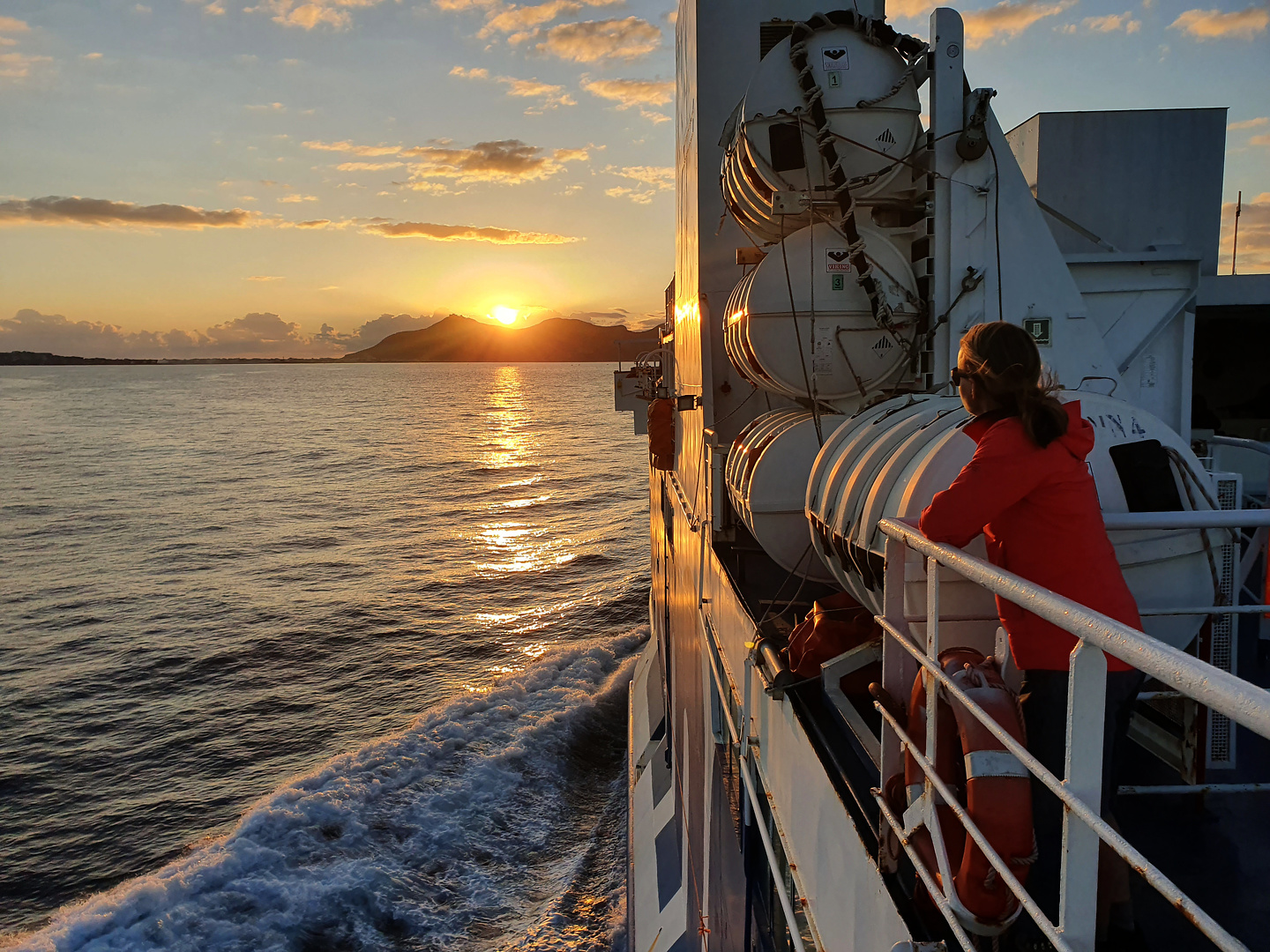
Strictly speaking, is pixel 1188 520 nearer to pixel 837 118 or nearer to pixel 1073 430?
pixel 1073 430

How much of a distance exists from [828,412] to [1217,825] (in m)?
3.28

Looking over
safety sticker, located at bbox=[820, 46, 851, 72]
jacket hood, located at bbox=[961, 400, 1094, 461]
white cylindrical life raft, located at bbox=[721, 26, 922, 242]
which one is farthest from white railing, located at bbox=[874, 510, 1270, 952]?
safety sticker, located at bbox=[820, 46, 851, 72]

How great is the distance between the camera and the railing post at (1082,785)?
1.44 m

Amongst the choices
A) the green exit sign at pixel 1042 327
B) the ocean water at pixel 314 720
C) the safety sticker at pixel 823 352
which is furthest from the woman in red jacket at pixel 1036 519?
the ocean water at pixel 314 720

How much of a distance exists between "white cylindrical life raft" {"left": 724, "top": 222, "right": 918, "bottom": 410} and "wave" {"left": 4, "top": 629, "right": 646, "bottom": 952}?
8580 millimetres

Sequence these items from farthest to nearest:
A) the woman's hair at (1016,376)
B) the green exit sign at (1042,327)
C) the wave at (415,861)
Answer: the wave at (415,861)
the green exit sign at (1042,327)
the woman's hair at (1016,376)

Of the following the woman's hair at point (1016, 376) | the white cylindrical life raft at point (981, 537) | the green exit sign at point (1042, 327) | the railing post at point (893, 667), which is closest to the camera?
the woman's hair at point (1016, 376)

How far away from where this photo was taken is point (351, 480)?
49.4m

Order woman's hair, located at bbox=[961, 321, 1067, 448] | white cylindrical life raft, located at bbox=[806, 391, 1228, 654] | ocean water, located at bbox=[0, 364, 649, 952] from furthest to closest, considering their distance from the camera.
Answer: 1. ocean water, located at bbox=[0, 364, 649, 952]
2. white cylindrical life raft, located at bbox=[806, 391, 1228, 654]
3. woman's hair, located at bbox=[961, 321, 1067, 448]

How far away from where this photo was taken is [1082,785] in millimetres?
1485

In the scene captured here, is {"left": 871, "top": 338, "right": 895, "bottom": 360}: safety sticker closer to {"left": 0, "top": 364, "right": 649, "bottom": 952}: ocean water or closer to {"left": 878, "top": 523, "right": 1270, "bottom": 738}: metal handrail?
{"left": 878, "top": 523, "right": 1270, "bottom": 738}: metal handrail

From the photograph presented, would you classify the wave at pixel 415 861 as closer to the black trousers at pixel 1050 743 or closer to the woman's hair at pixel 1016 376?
the black trousers at pixel 1050 743

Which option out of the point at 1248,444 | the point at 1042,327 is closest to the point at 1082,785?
the point at 1042,327

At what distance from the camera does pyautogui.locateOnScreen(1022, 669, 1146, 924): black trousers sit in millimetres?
2207
